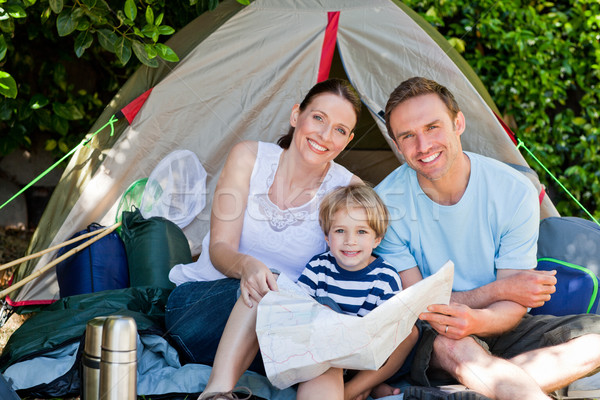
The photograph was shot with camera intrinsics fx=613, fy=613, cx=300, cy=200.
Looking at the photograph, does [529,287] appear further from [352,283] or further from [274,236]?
[274,236]

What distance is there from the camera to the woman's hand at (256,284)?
1.60 m

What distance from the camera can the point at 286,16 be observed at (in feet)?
8.41

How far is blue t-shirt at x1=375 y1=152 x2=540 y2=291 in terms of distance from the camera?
5.95 feet

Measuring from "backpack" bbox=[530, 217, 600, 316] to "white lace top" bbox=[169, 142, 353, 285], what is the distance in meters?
0.74

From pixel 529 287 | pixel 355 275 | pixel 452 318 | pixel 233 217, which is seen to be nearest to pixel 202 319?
pixel 233 217

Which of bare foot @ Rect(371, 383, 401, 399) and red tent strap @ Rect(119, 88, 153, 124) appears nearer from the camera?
bare foot @ Rect(371, 383, 401, 399)

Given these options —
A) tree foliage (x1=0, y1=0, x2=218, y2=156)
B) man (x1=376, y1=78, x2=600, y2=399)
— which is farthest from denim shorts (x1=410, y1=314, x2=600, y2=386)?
tree foliage (x1=0, y1=0, x2=218, y2=156)

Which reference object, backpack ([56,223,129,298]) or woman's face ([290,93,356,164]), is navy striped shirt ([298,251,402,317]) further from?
backpack ([56,223,129,298])

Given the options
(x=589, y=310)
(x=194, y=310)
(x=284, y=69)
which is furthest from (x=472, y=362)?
(x=284, y=69)

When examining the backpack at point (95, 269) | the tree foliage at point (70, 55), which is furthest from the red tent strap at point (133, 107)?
the backpack at point (95, 269)

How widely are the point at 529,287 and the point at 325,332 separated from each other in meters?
0.62

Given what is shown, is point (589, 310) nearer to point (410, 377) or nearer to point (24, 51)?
point (410, 377)

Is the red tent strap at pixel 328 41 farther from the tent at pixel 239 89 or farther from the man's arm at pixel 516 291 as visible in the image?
the man's arm at pixel 516 291

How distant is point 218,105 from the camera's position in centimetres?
264
